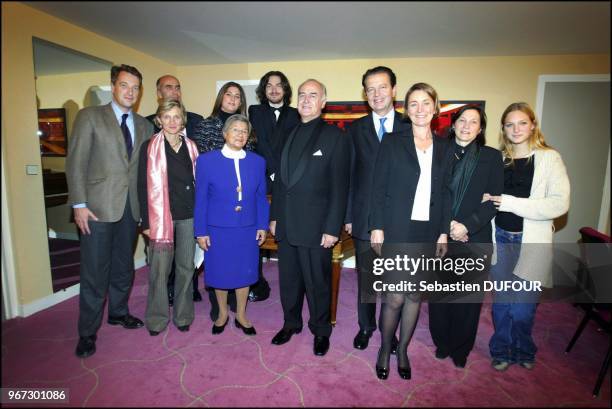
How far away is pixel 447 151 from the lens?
2.14 m

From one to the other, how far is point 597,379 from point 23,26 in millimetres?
4973

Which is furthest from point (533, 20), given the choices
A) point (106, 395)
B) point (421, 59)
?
point (106, 395)

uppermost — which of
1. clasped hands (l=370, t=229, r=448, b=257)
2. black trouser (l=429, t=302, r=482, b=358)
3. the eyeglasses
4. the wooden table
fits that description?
the eyeglasses

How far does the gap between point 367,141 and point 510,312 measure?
1.51m

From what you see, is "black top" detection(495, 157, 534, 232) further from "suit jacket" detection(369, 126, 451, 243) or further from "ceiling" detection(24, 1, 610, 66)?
"ceiling" detection(24, 1, 610, 66)

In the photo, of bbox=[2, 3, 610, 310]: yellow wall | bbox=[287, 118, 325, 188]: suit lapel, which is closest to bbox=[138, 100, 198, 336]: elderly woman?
bbox=[287, 118, 325, 188]: suit lapel

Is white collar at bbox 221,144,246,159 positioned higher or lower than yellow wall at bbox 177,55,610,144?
lower

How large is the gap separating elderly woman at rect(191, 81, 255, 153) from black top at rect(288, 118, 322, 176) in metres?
0.62

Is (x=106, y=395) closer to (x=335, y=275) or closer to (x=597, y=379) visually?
(x=335, y=275)

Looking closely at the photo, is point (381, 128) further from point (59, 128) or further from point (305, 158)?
point (59, 128)

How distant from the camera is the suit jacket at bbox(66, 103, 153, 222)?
2406 millimetres

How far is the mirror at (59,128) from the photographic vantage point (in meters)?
3.13

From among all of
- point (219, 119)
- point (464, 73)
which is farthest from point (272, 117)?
point (464, 73)

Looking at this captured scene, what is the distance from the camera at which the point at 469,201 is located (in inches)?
86.4
